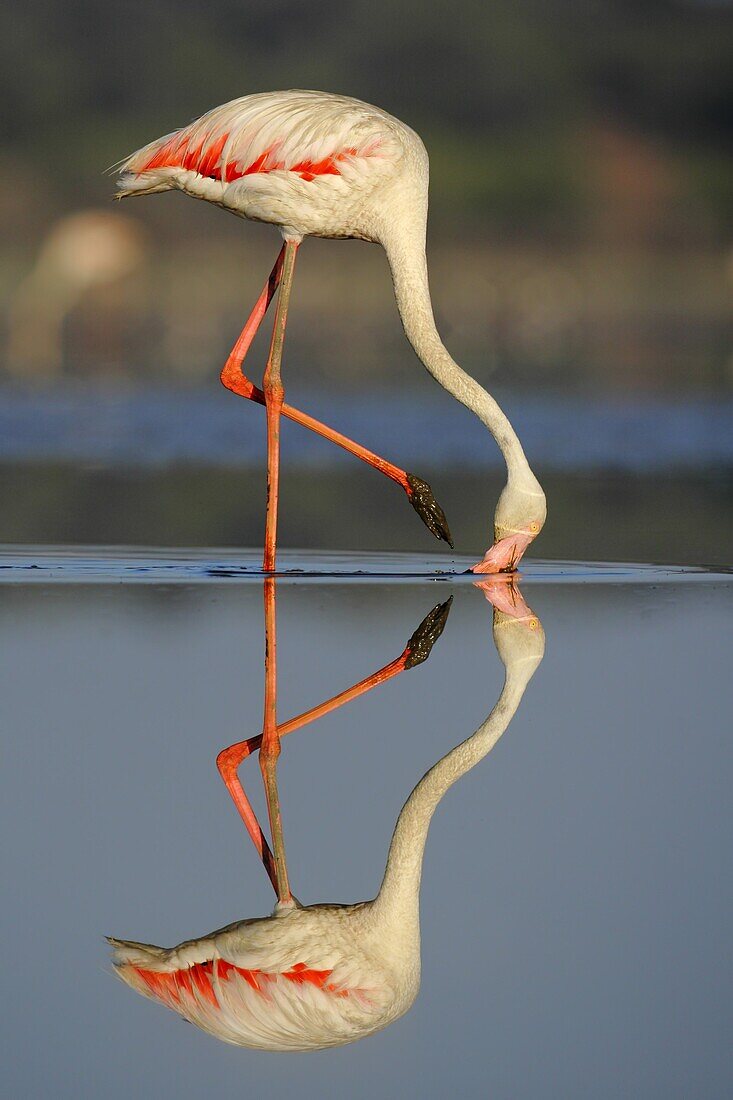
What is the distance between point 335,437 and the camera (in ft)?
28.0

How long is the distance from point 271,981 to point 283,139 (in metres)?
4.69

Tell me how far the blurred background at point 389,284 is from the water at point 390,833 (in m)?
2.67

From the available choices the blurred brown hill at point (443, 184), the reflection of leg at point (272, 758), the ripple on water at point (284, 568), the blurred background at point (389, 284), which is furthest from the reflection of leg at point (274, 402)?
the blurred brown hill at point (443, 184)

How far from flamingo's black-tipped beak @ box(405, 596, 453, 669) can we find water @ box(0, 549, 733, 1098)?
4 cm

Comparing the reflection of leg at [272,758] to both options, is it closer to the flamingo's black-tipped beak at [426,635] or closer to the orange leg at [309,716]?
the orange leg at [309,716]

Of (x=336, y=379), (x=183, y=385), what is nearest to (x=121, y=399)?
(x=183, y=385)

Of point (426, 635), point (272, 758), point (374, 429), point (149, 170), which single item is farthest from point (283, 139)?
point (374, 429)

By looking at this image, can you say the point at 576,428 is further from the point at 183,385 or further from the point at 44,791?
the point at 44,791

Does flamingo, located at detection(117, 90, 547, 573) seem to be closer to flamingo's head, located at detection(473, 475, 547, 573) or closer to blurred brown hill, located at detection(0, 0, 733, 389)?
flamingo's head, located at detection(473, 475, 547, 573)

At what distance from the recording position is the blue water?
14188 millimetres

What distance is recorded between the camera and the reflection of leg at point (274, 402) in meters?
7.93

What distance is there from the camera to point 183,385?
2066cm

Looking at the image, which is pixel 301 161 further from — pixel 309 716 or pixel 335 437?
pixel 309 716

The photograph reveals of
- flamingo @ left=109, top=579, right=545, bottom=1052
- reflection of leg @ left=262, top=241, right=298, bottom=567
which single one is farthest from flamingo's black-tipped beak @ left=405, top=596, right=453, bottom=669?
flamingo @ left=109, top=579, right=545, bottom=1052
